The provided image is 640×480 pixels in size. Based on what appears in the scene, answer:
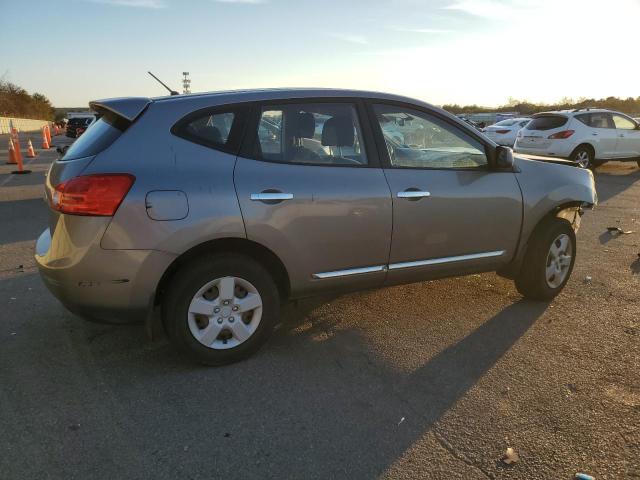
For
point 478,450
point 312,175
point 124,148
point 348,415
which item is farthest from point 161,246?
point 478,450

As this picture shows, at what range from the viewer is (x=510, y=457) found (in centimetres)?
254

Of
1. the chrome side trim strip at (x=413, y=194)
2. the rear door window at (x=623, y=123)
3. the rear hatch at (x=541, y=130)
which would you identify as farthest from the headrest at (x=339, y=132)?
the rear door window at (x=623, y=123)

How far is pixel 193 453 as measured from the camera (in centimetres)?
255

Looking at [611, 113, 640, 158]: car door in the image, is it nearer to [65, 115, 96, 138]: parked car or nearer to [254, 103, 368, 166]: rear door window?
[254, 103, 368, 166]: rear door window

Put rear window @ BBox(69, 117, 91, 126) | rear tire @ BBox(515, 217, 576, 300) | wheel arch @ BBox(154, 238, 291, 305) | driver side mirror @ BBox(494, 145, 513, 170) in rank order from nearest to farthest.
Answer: wheel arch @ BBox(154, 238, 291, 305) < driver side mirror @ BBox(494, 145, 513, 170) < rear tire @ BBox(515, 217, 576, 300) < rear window @ BBox(69, 117, 91, 126)

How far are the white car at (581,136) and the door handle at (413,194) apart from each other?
37.2ft

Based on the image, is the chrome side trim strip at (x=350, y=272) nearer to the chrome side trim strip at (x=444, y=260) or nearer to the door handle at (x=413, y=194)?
the chrome side trim strip at (x=444, y=260)

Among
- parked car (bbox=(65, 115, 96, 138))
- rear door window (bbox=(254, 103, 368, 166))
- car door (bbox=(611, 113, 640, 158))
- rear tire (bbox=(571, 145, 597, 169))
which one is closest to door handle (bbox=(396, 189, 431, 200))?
rear door window (bbox=(254, 103, 368, 166))

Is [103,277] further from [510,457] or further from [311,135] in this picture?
[510,457]

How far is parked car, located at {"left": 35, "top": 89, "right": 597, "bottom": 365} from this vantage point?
3047 millimetres

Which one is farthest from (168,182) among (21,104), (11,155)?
(21,104)

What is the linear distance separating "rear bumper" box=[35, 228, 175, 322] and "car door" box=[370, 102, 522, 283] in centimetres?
174

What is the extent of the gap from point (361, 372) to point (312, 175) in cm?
136

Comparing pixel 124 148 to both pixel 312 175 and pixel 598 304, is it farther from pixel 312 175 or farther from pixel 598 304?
pixel 598 304
